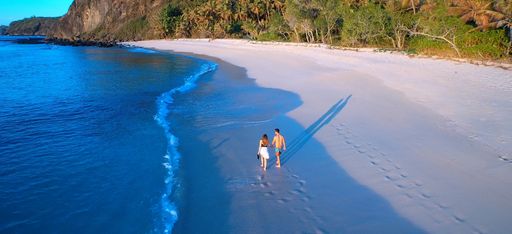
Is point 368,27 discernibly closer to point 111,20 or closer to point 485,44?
point 485,44

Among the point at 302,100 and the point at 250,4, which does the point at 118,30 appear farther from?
the point at 302,100

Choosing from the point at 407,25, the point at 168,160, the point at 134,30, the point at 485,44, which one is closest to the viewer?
the point at 168,160

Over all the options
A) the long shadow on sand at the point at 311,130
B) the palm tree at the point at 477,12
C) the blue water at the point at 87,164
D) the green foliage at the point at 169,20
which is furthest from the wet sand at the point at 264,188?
the green foliage at the point at 169,20

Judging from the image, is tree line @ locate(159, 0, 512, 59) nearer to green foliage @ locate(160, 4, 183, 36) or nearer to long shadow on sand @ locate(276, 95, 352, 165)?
long shadow on sand @ locate(276, 95, 352, 165)

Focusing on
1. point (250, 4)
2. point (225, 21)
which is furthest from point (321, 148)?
point (225, 21)

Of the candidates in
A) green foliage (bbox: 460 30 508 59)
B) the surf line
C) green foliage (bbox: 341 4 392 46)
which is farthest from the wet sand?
green foliage (bbox: 341 4 392 46)

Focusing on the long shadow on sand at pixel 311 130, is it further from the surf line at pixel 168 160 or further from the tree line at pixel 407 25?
the tree line at pixel 407 25

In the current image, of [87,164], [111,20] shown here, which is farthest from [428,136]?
[111,20]
